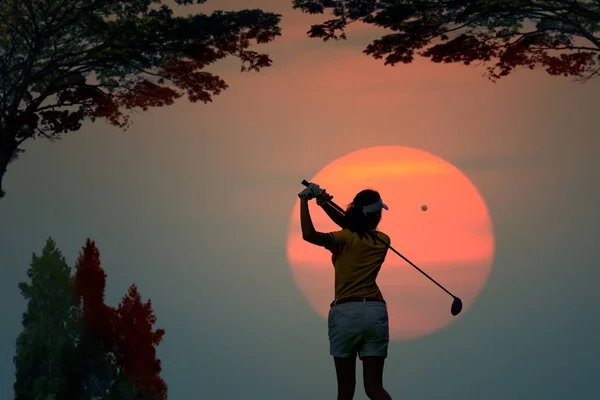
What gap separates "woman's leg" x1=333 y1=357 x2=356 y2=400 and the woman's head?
1.18 meters

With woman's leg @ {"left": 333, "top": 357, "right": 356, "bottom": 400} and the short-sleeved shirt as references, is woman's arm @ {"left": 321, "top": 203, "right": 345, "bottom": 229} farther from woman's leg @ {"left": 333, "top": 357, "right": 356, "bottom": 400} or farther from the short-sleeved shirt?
woman's leg @ {"left": 333, "top": 357, "right": 356, "bottom": 400}

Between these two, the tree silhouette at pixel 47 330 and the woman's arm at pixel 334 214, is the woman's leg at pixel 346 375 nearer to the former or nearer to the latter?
the woman's arm at pixel 334 214

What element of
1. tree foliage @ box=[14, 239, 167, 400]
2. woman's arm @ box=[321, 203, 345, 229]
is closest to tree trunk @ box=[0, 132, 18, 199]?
tree foliage @ box=[14, 239, 167, 400]

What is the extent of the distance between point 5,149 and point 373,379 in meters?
11.8

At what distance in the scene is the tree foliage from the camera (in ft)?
86.0

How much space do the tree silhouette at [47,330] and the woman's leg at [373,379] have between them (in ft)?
62.3

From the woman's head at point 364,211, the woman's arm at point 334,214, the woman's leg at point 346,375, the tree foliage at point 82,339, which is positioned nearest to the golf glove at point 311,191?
the woman's arm at point 334,214

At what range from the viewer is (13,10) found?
18484 mm

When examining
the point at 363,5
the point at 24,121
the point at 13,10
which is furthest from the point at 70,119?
the point at 363,5

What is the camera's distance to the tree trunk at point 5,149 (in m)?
18.2

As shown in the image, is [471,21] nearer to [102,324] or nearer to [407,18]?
[407,18]

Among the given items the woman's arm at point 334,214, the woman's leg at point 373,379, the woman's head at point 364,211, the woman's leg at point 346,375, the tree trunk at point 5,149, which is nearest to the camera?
the woman's leg at point 373,379

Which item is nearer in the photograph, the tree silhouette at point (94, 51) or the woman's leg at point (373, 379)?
the woman's leg at point (373, 379)

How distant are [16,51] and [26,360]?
10215mm
